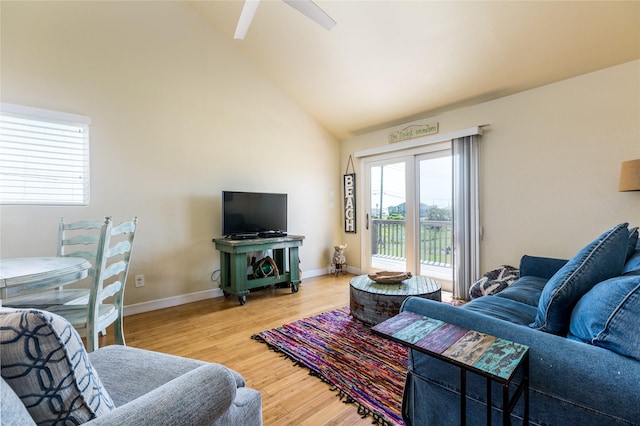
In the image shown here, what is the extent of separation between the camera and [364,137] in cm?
464

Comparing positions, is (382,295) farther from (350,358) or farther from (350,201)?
(350,201)

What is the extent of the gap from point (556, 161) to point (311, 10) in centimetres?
271

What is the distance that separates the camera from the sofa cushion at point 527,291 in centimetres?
195

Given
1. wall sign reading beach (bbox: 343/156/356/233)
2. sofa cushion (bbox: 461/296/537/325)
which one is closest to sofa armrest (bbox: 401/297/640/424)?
sofa cushion (bbox: 461/296/537/325)

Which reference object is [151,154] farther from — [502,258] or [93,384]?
[502,258]

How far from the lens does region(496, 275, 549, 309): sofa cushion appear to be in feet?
6.40

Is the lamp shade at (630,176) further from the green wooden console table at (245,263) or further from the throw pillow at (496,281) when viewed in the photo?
the green wooden console table at (245,263)

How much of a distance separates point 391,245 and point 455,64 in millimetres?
2511

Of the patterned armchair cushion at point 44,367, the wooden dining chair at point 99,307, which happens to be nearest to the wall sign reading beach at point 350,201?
the wooden dining chair at point 99,307

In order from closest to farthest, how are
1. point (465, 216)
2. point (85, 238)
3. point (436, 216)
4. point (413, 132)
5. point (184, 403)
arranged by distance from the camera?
point (184, 403)
point (85, 238)
point (465, 216)
point (436, 216)
point (413, 132)

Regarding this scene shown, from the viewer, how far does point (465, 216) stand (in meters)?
3.34

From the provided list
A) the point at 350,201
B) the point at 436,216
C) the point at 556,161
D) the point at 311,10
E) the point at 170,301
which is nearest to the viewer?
the point at 311,10

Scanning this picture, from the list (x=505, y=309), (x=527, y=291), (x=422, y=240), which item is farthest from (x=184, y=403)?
(x=422, y=240)

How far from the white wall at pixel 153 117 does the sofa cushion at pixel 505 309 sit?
117 inches
